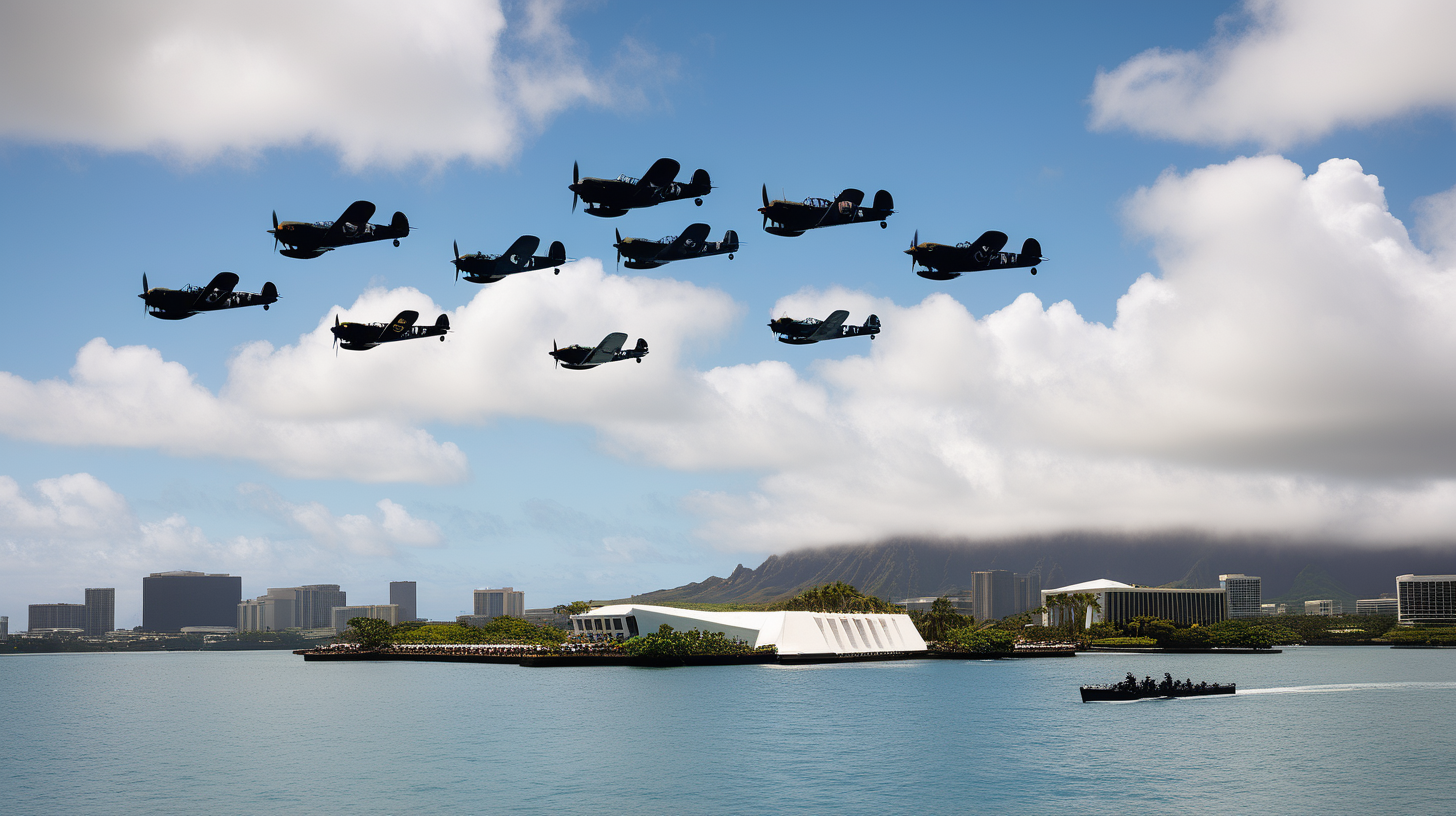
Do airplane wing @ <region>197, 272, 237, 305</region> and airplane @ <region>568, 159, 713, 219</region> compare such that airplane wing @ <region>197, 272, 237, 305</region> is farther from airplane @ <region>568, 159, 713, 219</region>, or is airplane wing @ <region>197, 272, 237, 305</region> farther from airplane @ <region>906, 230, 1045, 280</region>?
airplane @ <region>906, 230, 1045, 280</region>

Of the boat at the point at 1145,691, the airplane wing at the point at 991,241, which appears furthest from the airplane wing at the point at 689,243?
the boat at the point at 1145,691

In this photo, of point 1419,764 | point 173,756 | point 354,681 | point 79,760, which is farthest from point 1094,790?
point 354,681

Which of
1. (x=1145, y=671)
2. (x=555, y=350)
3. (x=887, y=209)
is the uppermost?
(x=887, y=209)

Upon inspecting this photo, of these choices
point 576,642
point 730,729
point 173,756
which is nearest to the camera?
point 173,756

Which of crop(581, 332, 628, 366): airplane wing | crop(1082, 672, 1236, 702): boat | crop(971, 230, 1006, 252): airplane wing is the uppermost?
crop(971, 230, 1006, 252): airplane wing

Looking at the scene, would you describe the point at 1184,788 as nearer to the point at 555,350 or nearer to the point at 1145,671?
the point at 555,350

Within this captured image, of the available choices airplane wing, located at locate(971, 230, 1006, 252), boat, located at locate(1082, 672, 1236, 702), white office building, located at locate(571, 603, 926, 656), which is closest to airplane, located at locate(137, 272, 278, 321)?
airplane wing, located at locate(971, 230, 1006, 252)

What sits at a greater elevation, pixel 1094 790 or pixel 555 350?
pixel 555 350
